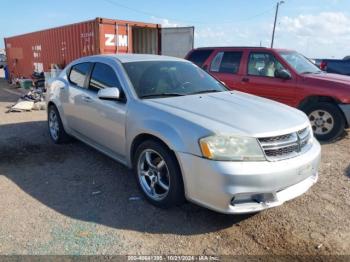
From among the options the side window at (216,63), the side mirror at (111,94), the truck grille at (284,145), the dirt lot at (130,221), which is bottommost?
the dirt lot at (130,221)

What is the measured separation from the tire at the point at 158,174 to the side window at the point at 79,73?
1.88m

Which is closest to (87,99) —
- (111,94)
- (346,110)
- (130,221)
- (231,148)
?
(111,94)

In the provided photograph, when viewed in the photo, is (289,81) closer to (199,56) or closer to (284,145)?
(199,56)

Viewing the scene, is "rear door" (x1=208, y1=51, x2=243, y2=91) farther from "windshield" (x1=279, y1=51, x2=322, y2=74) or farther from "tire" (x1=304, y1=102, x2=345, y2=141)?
"tire" (x1=304, y1=102, x2=345, y2=141)

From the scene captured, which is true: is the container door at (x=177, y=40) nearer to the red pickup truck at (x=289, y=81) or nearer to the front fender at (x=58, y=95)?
the red pickup truck at (x=289, y=81)

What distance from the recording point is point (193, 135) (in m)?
2.93

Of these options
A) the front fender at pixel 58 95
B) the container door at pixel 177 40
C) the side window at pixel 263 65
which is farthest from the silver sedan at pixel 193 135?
the container door at pixel 177 40

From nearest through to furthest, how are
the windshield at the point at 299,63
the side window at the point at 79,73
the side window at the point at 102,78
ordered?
the side window at the point at 102,78, the side window at the point at 79,73, the windshield at the point at 299,63

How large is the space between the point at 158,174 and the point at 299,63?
487 cm

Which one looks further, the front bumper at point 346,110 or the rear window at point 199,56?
the rear window at point 199,56

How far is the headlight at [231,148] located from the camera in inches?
111

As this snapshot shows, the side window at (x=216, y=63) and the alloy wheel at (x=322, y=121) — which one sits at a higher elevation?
the side window at (x=216, y=63)

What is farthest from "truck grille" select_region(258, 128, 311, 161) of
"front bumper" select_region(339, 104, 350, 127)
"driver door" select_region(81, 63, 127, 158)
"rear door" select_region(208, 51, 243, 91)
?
"rear door" select_region(208, 51, 243, 91)

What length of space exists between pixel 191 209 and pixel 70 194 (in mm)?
1491
